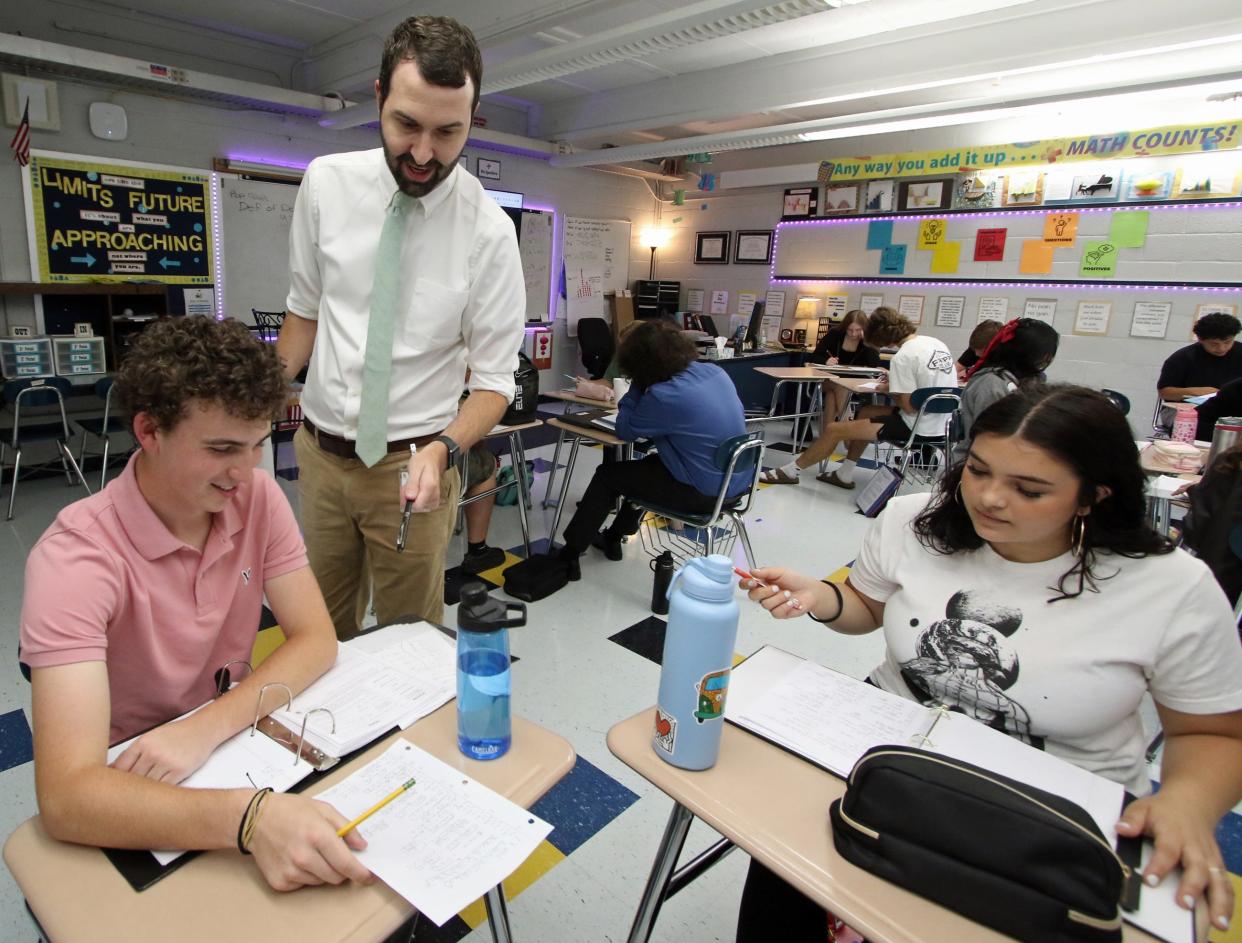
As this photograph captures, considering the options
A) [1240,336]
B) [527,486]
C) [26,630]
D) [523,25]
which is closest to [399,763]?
[26,630]

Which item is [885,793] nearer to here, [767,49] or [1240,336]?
[767,49]

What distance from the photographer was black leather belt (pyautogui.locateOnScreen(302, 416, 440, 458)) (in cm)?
145

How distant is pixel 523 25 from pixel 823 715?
13.6 ft

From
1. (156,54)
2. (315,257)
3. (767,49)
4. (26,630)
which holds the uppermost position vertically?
(767,49)

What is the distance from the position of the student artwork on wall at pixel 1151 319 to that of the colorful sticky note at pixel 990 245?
1131mm

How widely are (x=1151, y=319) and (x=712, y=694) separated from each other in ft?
21.0

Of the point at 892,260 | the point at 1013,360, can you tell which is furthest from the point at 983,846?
the point at 892,260

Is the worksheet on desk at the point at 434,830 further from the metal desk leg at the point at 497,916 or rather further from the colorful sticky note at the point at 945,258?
the colorful sticky note at the point at 945,258

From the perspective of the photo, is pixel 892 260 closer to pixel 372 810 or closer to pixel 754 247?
pixel 754 247

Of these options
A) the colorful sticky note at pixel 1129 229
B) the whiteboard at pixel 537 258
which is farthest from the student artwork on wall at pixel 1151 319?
the whiteboard at pixel 537 258

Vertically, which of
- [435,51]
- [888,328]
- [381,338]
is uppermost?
[435,51]

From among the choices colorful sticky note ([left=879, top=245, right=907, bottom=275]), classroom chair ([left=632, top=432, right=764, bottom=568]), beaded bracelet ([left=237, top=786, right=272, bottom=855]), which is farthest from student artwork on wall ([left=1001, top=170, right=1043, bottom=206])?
beaded bracelet ([left=237, top=786, right=272, bottom=855])

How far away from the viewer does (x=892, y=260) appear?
22.1 ft

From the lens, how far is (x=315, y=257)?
1.46 meters
